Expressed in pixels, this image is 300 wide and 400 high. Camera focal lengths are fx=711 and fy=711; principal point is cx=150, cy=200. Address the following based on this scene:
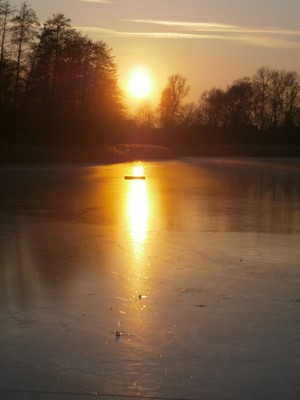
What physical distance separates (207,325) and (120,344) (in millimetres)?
882

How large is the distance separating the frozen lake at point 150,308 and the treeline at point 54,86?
1559 inches

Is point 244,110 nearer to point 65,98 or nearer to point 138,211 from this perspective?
point 65,98

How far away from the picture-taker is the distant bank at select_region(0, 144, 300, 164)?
152 ft

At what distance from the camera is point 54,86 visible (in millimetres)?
61375

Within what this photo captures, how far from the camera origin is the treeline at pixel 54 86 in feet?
175

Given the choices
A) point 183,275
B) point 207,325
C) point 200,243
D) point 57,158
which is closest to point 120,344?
point 207,325

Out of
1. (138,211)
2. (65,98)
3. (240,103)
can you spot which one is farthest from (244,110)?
(138,211)

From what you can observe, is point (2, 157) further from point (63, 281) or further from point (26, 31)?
point (63, 281)

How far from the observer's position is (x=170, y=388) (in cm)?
442

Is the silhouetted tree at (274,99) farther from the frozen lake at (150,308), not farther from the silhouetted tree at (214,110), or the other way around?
the frozen lake at (150,308)

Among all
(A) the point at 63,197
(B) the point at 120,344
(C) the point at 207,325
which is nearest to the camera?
(B) the point at 120,344

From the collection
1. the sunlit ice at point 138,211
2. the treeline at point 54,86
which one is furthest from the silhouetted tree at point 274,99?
the sunlit ice at point 138,211

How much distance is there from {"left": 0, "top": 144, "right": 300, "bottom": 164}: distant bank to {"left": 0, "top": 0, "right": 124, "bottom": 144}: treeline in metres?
2.87

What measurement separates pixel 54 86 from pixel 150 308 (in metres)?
56.5
